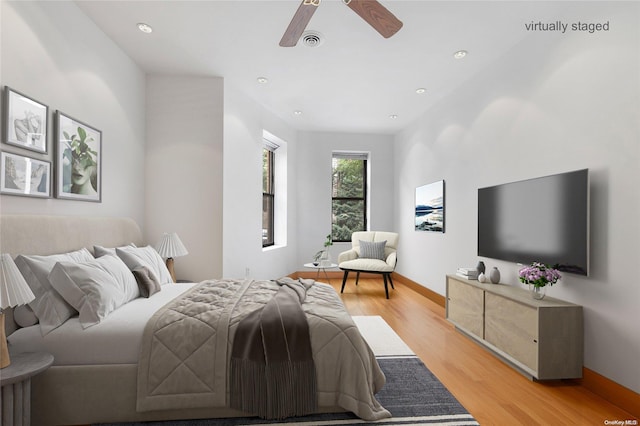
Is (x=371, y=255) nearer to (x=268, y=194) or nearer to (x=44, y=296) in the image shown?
(x=268, y=194)

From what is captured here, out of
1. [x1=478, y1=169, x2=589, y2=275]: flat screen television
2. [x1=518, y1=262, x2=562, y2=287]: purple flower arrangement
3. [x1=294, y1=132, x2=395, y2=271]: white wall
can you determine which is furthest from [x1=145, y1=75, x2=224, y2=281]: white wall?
[x1=518, y1=262, x2=562, y2=287]: purple flower arrangement

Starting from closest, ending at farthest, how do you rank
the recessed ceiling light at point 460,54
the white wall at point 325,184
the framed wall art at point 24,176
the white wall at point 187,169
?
the framed wall art at point 24,176
the recessed ceiling light at point 460,54
the white wall at point 187,169
the white wall at point 325,184

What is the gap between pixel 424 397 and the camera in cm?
212

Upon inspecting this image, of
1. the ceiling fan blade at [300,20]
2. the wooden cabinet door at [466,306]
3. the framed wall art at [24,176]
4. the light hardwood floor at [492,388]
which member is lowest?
the light hardwood floor at [492,388]

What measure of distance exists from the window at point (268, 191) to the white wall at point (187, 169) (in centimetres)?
187

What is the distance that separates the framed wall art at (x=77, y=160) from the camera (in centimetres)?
245

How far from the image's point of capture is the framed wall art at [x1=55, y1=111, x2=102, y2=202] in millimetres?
2445

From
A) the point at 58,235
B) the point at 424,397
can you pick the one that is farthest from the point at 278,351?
the point at 58,235

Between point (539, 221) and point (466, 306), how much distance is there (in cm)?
106

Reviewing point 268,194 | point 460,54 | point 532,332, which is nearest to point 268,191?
point 268,194

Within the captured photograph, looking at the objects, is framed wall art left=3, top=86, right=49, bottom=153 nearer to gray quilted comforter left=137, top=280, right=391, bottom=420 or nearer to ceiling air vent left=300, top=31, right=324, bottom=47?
gray quilted comforter left=137, top=280, right=391, bottom=420

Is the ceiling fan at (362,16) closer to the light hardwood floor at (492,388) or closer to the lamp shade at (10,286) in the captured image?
the lamp shade at (10,286)

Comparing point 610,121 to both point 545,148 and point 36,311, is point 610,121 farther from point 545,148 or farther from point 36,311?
point 36,311

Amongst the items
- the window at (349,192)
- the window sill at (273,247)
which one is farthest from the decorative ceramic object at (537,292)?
the window at (349,192)
